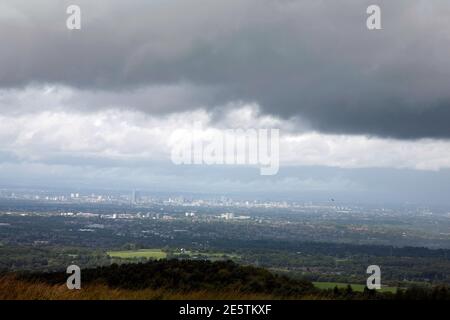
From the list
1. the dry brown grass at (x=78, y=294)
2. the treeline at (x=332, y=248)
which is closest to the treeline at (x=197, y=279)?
the dry brown grass at (x=78, y=294)

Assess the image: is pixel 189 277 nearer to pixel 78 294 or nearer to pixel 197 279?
pixel 197 279

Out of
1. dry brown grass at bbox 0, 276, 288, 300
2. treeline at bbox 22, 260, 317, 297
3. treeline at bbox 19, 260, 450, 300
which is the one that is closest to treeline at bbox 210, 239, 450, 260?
treeline at bbox 22, 260, 317, 297

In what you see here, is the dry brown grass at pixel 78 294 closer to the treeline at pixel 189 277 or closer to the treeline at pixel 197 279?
the treeline at pixel 197 279

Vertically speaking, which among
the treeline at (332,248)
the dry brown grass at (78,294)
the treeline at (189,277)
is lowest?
the treeline at (332,248)

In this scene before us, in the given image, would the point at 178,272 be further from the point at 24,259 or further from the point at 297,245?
the point at 297,245

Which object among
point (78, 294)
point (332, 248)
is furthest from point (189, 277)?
point (332, 248)

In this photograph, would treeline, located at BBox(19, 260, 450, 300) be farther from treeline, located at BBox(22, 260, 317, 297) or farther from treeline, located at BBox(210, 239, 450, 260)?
treeline, located at BBox(210, 239, 450, 260)

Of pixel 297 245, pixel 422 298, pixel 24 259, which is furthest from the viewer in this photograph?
pixel 297 245

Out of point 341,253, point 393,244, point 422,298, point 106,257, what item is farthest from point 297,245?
point 422,298
